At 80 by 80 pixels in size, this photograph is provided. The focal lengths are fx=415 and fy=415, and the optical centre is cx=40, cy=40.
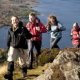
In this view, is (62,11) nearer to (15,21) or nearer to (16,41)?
(16,41)

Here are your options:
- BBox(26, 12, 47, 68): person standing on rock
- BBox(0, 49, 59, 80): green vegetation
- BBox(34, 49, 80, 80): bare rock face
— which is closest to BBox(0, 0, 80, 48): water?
BBox(0, 49, 59, 80): green vegetation

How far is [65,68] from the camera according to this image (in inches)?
410

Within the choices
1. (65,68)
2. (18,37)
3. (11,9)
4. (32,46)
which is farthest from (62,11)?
(65,68)

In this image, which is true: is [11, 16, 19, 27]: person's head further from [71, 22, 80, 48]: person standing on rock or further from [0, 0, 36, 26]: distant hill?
[0, 0, 36, 26]: distant hill

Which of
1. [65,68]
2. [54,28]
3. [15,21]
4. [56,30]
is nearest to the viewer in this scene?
[65,68]

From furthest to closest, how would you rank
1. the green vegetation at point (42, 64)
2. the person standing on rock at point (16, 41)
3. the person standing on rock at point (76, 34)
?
the person standing on rock at point (76, 34) → the green vegetation at point (42, 64) → the person standing on rock at point (16, 41)

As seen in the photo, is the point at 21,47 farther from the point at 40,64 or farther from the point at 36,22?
the point at 40,64

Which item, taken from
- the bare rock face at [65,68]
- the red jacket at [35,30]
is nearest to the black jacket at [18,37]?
the bare rock face at [65,68]

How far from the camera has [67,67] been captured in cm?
1040

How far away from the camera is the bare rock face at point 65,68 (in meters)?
10.2

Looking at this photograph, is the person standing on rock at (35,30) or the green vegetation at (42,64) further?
the person standing on rock at (35,30)

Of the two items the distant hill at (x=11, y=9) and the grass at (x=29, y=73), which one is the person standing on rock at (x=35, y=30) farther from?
the distant hill at (x=11, y=9)

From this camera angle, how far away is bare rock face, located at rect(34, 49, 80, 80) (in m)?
10.2

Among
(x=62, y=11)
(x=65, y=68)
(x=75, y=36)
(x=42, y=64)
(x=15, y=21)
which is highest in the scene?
(x=15, y=21)
